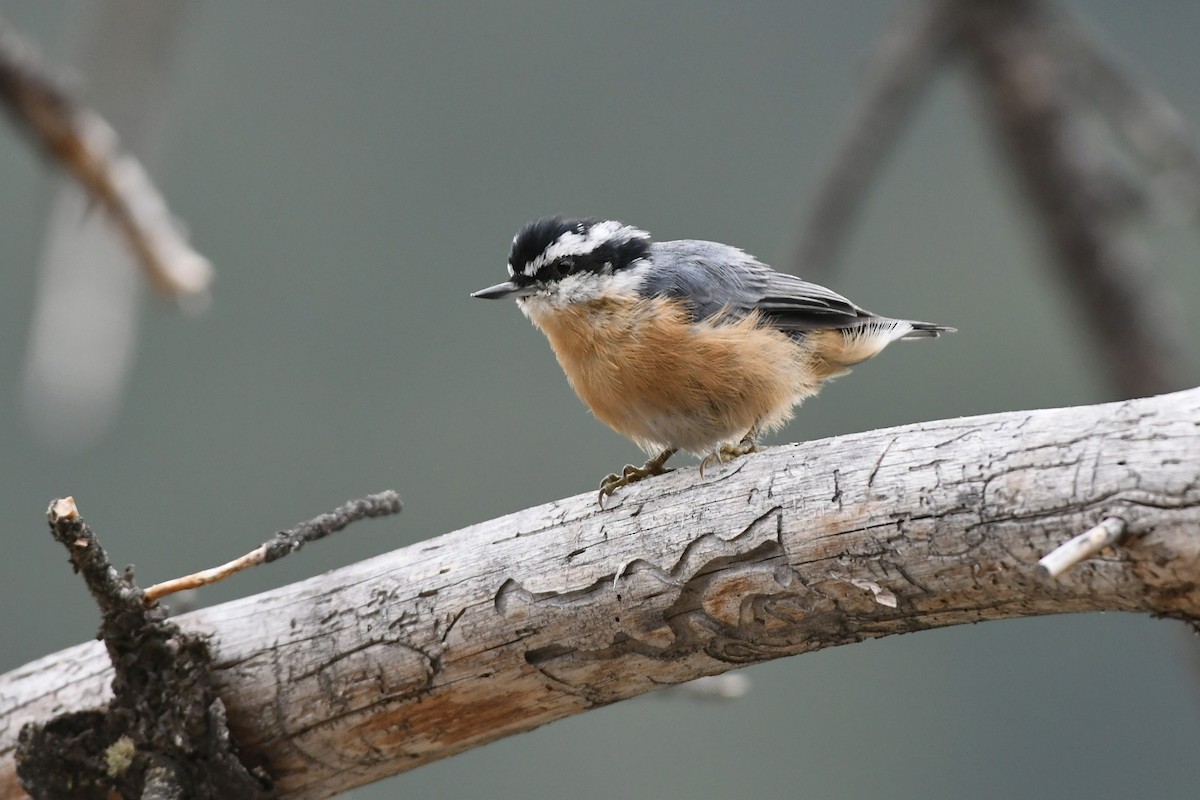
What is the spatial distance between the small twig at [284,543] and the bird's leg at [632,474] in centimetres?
49

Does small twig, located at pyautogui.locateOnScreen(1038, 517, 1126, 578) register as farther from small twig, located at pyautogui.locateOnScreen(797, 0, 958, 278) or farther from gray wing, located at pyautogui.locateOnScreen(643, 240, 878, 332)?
small twig, located at pyautogui.locateOnScreen(797, 0, 958, 278)

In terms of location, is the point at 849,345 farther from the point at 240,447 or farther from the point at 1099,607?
the point at 240,447

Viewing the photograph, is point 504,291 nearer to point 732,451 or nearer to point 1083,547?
point 732,451

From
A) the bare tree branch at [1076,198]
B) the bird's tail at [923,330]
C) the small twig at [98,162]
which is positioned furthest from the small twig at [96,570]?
the bare tree branch at [1076,198]

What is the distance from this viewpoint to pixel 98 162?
3.84 m

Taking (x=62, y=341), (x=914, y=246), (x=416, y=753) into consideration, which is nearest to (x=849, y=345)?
(x=416, y=753)

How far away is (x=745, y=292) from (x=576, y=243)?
0.49 m

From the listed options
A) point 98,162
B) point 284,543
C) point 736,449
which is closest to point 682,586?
point 736,449

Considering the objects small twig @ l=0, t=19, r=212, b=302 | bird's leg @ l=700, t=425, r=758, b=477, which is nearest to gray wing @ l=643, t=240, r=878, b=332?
bird's leg @ l=700, t=425, r=758, b=477

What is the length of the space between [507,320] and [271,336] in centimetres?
226

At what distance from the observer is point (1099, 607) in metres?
1.99

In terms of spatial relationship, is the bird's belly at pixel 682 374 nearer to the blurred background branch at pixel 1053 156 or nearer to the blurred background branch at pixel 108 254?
the blurred background branch at pixel 108 254

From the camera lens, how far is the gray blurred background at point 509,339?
1048cm

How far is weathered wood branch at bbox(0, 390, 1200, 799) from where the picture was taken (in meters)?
1.94
